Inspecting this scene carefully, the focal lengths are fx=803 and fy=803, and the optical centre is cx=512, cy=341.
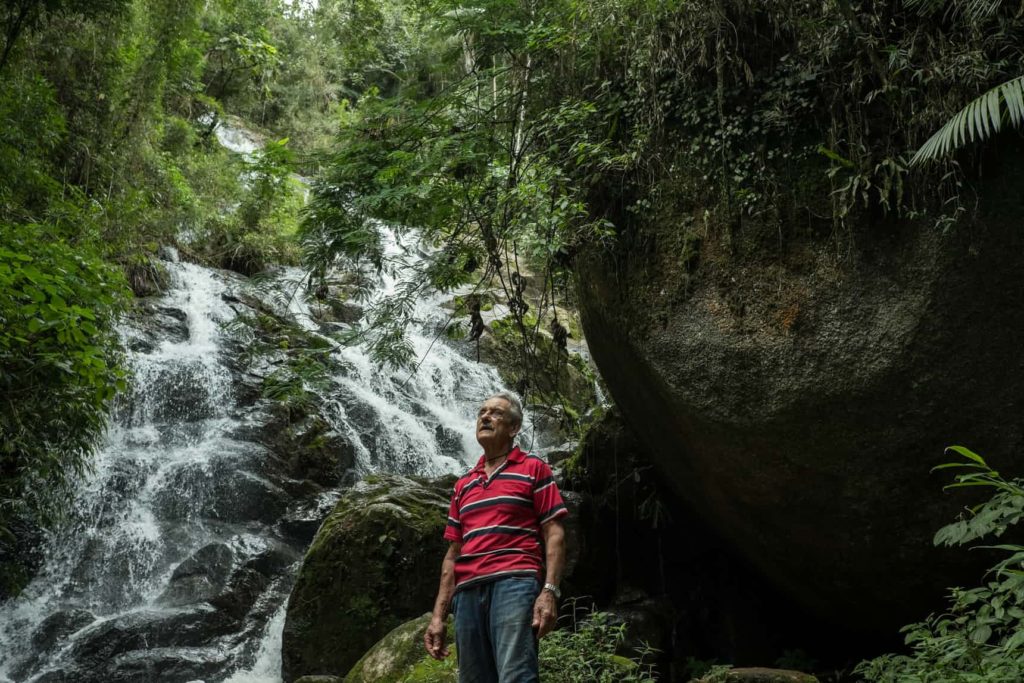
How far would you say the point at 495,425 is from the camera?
3721mm

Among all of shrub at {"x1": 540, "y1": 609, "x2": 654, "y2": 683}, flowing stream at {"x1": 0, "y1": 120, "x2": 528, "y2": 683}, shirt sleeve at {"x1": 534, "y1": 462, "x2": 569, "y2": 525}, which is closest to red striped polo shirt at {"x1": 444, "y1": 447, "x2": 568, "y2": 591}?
shirt sleeve at {"x1": 534, "y1": 462, "x2": 569, "y2": 525}

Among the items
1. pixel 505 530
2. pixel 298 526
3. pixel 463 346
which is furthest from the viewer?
pixel 463 346

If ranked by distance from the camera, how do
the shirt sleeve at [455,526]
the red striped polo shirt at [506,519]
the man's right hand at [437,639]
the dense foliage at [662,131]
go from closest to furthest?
the red striped polo shirt at [506,519] < the man's right hand at [437,639] < the shirt sleeve at [455,526] < the dense foliage at [662,131]

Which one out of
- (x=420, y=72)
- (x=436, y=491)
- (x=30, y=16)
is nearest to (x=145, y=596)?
(x=436, y=491)

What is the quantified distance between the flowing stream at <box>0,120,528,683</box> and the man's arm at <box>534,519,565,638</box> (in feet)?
11.4

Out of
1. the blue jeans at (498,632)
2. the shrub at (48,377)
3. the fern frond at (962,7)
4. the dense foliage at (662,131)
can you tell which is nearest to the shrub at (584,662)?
the blue jeans at (498,632)

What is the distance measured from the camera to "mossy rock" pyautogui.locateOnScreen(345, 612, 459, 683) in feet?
15.5

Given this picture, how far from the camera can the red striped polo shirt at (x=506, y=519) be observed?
3.37m

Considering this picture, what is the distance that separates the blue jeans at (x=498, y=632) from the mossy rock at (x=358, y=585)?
339cm

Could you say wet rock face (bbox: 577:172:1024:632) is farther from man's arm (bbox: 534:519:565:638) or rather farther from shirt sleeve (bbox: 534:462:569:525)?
man's arm (bbox: 534:519:565:638)

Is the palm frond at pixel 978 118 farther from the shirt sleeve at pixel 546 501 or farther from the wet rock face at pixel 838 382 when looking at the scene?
the shirt sleeve at pixel 546 501

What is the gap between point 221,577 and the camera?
8352mm

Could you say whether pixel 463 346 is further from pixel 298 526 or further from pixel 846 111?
pixel 846 111

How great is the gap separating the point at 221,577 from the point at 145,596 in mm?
766
